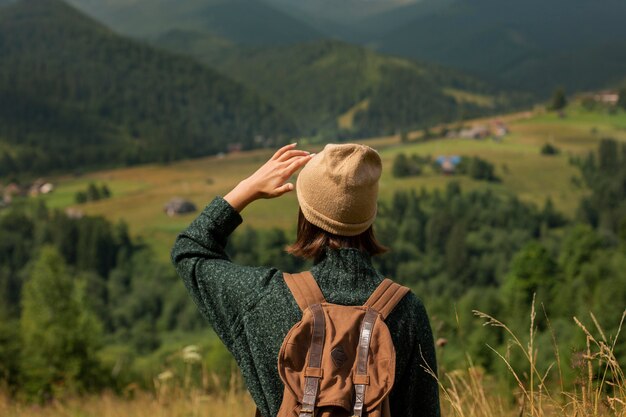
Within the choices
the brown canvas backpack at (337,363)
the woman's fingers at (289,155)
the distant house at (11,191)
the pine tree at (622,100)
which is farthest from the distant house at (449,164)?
the brown canvas backpack at (337,363)

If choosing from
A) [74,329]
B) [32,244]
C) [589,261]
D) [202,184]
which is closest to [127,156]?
[202,184]

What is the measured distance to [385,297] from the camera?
246cm

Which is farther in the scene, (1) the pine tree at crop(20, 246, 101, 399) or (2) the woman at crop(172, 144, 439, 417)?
(1) the pine tree at crop(20, 246, 101, 399)

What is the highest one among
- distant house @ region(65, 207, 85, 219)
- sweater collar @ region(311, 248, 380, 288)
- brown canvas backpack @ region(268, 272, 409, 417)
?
sweater collar @ region(311, 248, 380, 288)

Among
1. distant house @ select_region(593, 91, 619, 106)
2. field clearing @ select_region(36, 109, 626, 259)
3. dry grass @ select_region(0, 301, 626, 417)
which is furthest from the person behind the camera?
distant house @ select_region(593, 91, 619, 106)

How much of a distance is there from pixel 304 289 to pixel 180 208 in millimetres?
128288

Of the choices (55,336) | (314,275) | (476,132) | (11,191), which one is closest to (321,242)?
(314,275)

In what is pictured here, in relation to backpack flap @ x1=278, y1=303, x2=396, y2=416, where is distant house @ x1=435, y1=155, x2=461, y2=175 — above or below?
below

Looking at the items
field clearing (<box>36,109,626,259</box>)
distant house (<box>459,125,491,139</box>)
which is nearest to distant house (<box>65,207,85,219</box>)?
field clearing (<box>36,109,626,259</box>)

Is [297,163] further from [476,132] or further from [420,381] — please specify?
[476,132]

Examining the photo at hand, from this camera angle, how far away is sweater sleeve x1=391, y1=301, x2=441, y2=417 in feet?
8.38

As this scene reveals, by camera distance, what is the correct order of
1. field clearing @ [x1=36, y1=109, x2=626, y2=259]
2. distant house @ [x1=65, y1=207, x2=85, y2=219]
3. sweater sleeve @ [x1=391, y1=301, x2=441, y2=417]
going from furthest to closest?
distant house @ [x1=65, y1=207, x2=85, y2=219] < field clearing @ [x1=36, y1=109, x2=626, y2=259] < sweater sleeve @ [x1=391, y1=301, x2=441, y2=417]

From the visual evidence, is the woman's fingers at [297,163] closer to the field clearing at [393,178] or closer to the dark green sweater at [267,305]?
the dark green sweater at [267,305]

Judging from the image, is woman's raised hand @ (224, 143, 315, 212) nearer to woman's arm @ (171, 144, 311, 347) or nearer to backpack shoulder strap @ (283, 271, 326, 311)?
woman's arm @ (171, 144, 311, 347)
